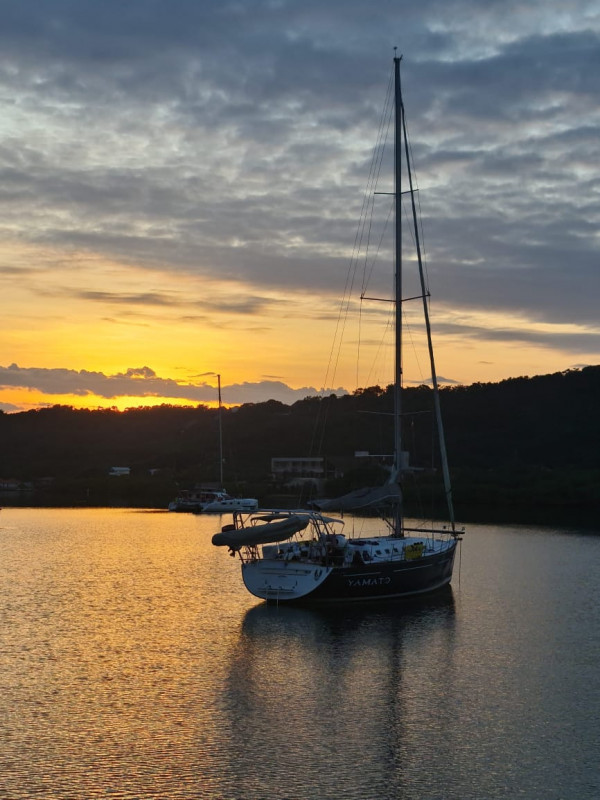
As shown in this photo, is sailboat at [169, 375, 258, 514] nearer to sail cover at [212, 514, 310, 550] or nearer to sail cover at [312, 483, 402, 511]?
sail cover at [312, 483, 402, 511]

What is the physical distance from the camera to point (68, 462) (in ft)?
646

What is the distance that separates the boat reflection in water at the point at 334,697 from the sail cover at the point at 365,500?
5.03 meters

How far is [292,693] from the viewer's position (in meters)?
29.1

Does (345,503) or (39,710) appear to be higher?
(345,503)

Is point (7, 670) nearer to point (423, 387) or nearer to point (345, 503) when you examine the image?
point (345, 503)

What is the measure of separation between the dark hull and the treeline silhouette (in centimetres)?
6595

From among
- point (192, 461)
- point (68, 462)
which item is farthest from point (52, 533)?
point (68, 462)

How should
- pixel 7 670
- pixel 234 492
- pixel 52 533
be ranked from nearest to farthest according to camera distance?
pixel 7 670 → pixel 52 533 → pixel 234 492

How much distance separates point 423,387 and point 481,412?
41.2 ft

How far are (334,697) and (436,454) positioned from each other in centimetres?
12188

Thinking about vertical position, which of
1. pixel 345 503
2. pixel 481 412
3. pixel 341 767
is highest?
pixel 481 412

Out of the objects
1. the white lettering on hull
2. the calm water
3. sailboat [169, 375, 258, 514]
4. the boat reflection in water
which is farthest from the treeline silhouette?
the boat reflection in water

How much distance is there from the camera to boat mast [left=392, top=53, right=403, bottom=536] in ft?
152

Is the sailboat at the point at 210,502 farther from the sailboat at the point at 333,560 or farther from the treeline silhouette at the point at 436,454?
the sailboat at the point at 333,560
